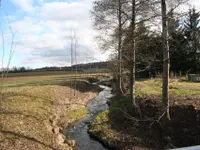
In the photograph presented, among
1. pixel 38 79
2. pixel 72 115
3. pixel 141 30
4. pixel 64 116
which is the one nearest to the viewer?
pixel 141 30

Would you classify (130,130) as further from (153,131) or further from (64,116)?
(64,116)

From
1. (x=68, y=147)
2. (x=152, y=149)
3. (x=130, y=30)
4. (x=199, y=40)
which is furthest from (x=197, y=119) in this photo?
(x=199, y=40)

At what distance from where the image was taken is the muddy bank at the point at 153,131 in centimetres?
1201

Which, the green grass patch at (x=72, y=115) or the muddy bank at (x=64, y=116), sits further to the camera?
the green grass patch at (x=72, y=115)

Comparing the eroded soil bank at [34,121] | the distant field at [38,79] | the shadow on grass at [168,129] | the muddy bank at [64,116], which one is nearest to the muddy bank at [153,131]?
the shadow on grass at [168,129]

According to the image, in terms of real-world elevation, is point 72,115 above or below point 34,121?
below

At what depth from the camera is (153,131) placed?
13.3 m

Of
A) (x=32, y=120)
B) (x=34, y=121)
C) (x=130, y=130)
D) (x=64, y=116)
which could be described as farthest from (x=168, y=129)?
(x=64, y=116)

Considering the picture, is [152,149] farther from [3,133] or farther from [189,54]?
[189,54]

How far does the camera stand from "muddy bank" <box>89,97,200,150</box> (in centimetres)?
1201

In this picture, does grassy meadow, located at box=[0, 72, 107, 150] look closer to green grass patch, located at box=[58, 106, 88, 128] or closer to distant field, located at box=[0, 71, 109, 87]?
green grass patch, located at box=[58, 106, 88, 128]

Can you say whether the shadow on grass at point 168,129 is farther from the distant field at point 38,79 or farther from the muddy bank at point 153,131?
the distant field at point 38,79

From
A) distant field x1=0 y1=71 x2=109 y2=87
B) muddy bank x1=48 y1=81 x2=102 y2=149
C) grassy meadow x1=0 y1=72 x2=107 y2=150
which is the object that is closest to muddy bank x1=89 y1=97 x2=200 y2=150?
muddy bank x1=48 y1=81 x2=102 y2=149

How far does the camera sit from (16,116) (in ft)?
43.0
